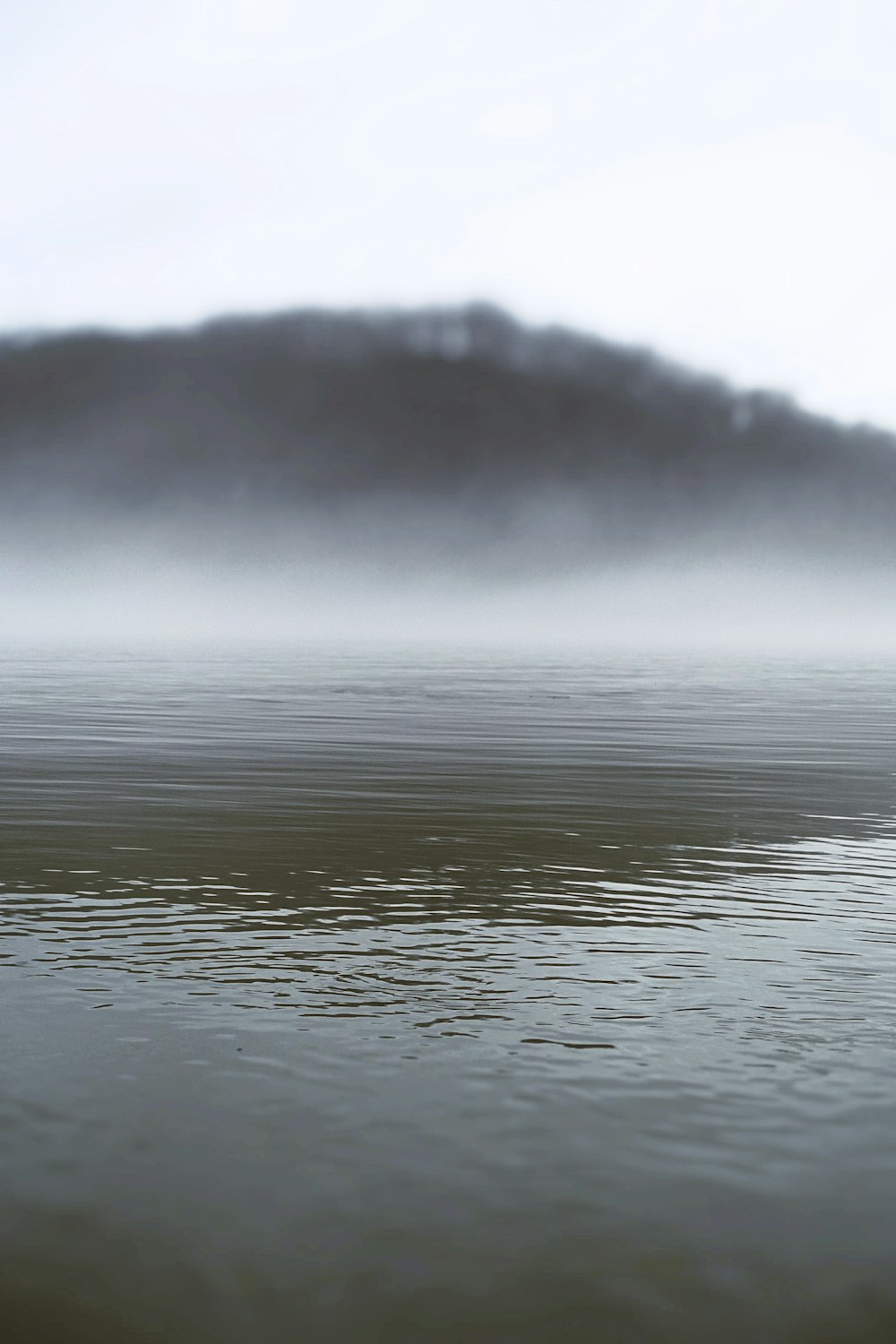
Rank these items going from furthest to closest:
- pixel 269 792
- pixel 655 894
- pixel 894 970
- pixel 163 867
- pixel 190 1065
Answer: pixel 269 792, pixel 163 867, pixel 655 894, pixel 894 970, pixel 190 1065

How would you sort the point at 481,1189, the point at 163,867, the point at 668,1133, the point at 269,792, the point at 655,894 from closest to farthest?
the point at 481,1189
the point at 668,1133
the point at 655,894
the point at 163,867
the point at 269,792

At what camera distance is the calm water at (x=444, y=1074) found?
8.03m

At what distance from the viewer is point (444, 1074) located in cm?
1121

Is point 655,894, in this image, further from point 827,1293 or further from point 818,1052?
point 827,1293

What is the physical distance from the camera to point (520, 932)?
16.5m

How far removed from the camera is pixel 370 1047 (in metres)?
11.9

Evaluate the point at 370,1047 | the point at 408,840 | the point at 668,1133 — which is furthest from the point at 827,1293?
the point at 408,840

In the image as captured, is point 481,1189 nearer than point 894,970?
Yes

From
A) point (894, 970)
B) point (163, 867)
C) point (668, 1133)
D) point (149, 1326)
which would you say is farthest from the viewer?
point (163, 867)

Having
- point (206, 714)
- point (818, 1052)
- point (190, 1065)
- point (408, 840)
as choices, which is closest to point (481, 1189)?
point (190, 1065)

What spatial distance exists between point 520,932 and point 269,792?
1435 centimetres

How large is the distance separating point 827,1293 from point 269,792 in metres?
22.8

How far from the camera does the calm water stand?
8.03 metres

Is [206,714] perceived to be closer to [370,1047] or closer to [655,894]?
[655,894]
